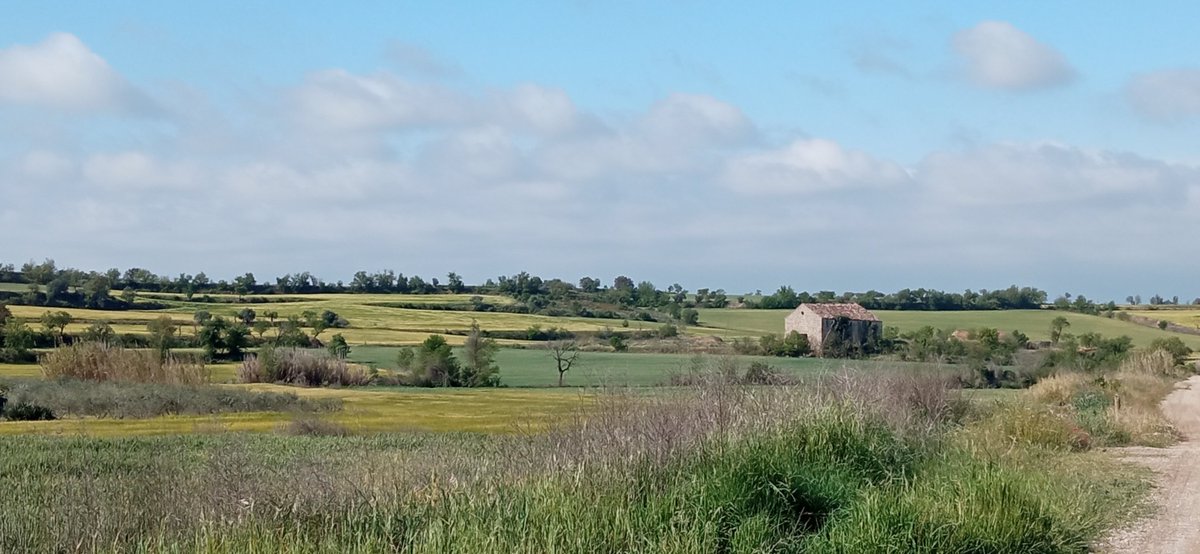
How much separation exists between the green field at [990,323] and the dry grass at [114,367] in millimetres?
49476

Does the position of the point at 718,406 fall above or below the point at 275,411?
above

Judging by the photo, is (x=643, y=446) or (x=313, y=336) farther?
(x=313, y=336)

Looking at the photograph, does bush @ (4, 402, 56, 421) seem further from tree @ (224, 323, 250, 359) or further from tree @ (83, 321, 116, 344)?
tree @ (224, 323, 250, 359)

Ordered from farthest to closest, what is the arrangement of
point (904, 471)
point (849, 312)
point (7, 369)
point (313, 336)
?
point (313, 336) < point (849, 312) < point (7, 369) < point (904, 471)

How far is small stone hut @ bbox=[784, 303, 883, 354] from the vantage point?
83.1 m

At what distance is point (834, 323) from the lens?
84688 millimetres

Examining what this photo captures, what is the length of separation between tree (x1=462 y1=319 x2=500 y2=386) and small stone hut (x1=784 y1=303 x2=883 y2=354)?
847 inches

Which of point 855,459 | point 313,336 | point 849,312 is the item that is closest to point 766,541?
point 855,459

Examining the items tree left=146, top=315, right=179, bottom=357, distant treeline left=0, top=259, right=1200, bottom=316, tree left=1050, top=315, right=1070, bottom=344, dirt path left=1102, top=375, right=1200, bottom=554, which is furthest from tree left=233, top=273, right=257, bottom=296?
dirt path left=1102, top=375, right=1200, bottom=554

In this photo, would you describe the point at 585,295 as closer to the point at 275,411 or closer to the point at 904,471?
the point at 275,411

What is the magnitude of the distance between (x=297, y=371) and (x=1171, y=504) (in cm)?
7020

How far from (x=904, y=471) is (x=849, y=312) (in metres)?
73.5

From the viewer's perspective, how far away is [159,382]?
64.4m

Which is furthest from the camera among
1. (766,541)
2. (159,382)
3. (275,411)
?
(159,382)
